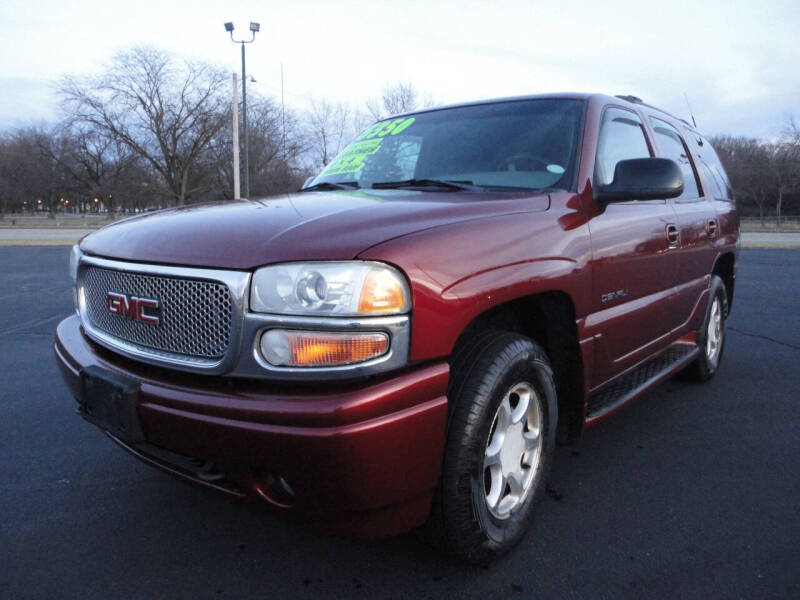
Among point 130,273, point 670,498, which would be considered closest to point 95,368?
point 130,273

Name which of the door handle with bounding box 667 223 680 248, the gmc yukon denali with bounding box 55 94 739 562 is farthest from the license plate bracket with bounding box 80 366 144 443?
the door handle with bounding box 667 223 680 248

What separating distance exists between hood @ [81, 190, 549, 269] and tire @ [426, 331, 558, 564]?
485mm

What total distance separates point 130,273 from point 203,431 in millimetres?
660

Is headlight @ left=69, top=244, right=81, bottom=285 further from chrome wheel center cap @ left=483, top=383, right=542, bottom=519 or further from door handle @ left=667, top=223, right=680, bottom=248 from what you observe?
door handle @ left=667, top=223, right=680, bottom=248

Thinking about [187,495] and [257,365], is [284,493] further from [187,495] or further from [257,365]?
[187,495]

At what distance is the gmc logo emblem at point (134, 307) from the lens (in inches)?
75.9

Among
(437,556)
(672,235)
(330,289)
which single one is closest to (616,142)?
(672,235)

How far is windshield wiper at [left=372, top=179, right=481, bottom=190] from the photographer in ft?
8.61

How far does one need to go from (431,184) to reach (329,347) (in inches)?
50.1

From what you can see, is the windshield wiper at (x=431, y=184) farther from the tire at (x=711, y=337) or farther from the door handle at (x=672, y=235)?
the tire at (x=711, y=337)

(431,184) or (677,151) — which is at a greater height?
(677,151)

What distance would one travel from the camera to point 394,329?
65.9 inches

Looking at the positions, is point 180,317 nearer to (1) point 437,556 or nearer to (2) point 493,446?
(2) point 493,446

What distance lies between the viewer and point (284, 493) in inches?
69.7
